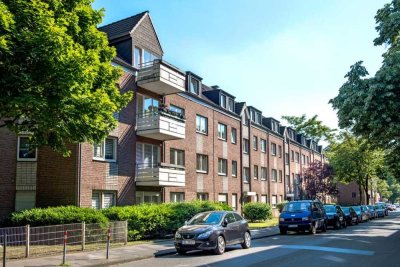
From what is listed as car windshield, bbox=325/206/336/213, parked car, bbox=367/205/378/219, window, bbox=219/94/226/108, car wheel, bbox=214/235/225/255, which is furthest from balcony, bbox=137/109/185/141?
parked car, bbox=367/205/378/219

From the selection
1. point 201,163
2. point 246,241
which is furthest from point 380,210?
point 246,241

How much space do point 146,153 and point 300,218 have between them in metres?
9.42

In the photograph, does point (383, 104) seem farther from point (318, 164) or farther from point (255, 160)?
point (318, 164)

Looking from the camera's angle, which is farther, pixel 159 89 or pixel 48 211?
pixel 159 89

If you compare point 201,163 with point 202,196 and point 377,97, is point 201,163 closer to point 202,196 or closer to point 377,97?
point 202,196

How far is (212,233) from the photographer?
14.3 metres

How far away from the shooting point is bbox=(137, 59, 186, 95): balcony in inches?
936

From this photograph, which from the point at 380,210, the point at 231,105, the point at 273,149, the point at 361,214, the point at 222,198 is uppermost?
the point at 231,105

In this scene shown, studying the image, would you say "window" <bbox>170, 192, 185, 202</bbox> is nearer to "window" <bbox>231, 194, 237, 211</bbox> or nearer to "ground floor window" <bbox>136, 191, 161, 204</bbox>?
"ground floor window" <bbox>136, 191, 161, 204</bbox>

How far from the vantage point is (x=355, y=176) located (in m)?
53.4

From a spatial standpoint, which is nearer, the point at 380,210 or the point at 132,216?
the point at 132,216

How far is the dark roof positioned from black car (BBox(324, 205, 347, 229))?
1686cm

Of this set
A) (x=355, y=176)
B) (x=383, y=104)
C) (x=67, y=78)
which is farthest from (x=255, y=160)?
(x=67, y=78)

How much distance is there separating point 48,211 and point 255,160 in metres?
27.3
